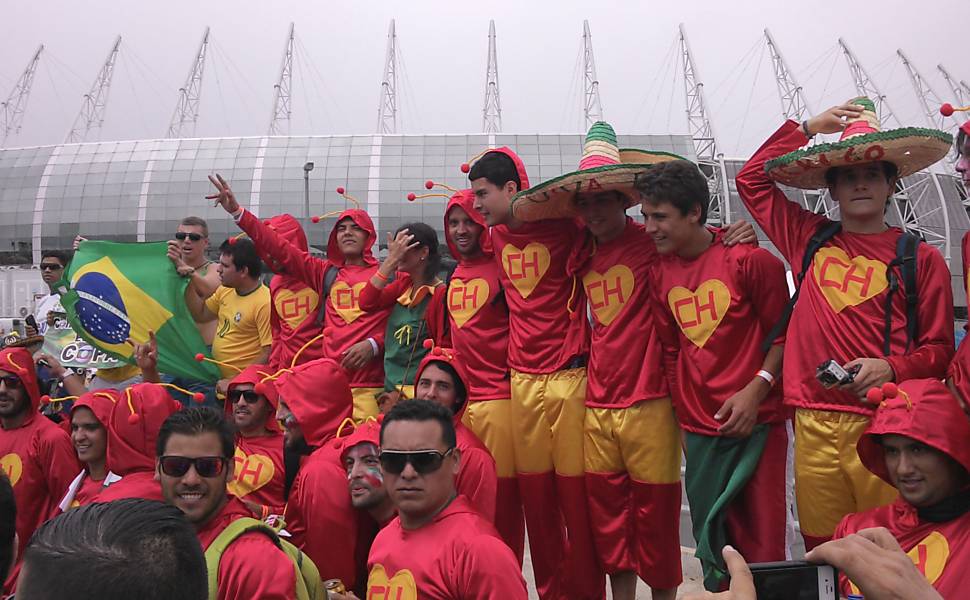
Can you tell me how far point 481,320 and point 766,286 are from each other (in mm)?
1593

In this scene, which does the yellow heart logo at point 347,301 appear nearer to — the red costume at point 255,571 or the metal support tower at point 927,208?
the red costume at point 255,571

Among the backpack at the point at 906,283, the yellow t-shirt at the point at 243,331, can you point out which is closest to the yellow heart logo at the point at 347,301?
the yellow t-shirt at the point at 243,331

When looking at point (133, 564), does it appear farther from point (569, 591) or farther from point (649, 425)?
point (569, 591)

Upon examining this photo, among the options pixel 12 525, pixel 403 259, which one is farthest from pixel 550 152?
pixel 12 525

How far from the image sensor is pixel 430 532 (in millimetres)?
2770

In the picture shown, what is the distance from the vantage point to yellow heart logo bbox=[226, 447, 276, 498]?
382 centimetres

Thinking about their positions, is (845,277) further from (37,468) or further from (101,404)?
(37,468)

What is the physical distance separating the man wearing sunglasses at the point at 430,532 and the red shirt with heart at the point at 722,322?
128 cm

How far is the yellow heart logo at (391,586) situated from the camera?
2.66 metres

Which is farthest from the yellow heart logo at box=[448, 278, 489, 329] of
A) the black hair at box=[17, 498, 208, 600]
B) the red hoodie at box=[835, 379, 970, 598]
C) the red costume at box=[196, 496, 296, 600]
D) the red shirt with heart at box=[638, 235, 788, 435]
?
the black hair at box=[17, 498, 208, 600]

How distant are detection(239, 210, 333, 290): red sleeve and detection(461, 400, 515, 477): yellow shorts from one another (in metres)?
1.98

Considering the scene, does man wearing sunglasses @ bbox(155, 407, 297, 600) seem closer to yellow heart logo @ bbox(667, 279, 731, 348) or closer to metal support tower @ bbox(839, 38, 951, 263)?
yellow heart logo @ bbox(667, 279, 731, 348)

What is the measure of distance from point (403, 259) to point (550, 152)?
1579 inches

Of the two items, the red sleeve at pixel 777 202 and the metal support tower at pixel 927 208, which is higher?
the metal support tower at pixel 927 208
